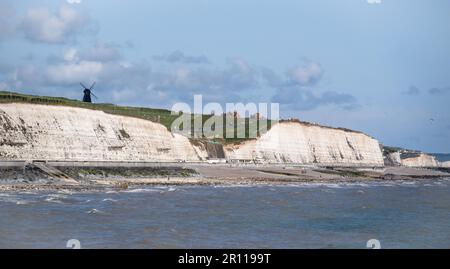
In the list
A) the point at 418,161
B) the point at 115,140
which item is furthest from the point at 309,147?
the point at 418,161

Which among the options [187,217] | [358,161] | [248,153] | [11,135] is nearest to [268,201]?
[187,217]

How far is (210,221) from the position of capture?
35.0m

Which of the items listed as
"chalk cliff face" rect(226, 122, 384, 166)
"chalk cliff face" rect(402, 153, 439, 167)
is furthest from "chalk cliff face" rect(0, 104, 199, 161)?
"chalk cliff face" rect(402, 153, 439, 167)

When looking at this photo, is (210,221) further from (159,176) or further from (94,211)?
(159,176)

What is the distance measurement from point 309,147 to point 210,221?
91.5 m

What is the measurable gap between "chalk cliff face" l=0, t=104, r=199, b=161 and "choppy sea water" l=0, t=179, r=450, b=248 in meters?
16.7

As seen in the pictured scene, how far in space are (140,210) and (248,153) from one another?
72.6 metres

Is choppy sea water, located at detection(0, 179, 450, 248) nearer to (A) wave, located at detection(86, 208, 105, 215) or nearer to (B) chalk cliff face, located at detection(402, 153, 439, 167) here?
(A) wave, located at detection(86, 208, 105, 215)

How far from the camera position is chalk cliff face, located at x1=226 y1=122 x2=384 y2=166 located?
112 meters

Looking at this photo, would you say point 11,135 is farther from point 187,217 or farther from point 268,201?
point 187,217

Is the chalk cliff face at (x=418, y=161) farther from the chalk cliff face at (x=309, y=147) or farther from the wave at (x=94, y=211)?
the wave at (x=94, y=211)

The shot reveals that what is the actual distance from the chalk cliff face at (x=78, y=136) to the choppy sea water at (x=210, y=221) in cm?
1671
